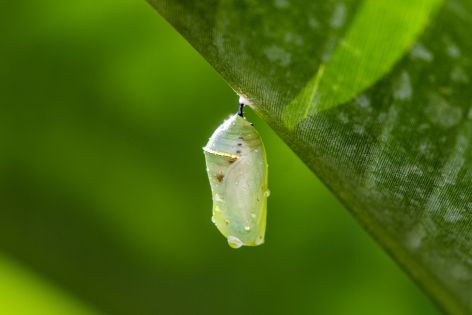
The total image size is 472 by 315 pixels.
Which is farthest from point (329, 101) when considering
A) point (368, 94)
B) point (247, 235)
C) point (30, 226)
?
point (30, 226)

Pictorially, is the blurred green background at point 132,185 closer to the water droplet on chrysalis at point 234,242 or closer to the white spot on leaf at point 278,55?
the water droplet on chrysalis at point 234,242

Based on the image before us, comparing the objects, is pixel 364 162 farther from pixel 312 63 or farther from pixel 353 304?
pixel 353 304

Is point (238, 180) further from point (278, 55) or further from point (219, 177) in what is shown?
point (278, 55)

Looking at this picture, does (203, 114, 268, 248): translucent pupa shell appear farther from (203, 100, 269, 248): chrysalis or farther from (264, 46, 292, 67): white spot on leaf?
(264, 46, 292, 67): white spot on leaf

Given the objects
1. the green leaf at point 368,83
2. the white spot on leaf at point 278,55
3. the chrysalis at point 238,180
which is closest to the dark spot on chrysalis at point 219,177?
the chrysalis at point 238,180

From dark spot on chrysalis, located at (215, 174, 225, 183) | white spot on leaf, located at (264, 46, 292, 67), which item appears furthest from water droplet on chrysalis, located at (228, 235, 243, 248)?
white spot on leaf, located at (264, 46, 292, 67)

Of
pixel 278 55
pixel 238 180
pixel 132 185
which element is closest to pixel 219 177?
pixel 238 180
